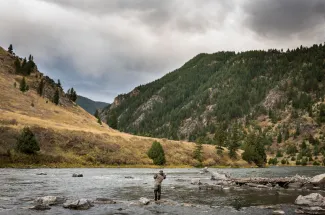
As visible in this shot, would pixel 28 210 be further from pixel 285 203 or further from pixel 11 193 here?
pixel 285 203

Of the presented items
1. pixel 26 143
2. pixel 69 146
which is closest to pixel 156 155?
pixel 69 146

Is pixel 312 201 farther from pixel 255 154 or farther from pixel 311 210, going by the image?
pixel 255 154

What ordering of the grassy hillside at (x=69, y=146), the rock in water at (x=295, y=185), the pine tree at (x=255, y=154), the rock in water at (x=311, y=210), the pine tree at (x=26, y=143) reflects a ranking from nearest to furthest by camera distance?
the rock in water at (x=311, y=210)
the rock in water at (x=295, y=185)
the pine tree at (x=26, y=143)
the grassy hillside at (x=69, y=146)
the pine tree at (x=255, y=154)

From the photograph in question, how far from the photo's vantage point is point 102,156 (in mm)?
116000

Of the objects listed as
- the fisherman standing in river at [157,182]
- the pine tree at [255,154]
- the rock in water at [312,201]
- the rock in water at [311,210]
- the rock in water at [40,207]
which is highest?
the pine tree at [255,154]

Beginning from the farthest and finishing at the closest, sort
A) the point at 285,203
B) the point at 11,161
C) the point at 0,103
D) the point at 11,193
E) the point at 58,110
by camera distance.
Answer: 1. the point at 58,110
2. the point at 0,103
3. the point at 11,161
4. the point at 11,193
5. the point at 285,203

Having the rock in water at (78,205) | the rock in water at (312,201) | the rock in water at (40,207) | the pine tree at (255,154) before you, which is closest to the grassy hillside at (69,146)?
the pine tree at (255,154)

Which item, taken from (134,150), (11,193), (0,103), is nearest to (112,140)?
(134,150)

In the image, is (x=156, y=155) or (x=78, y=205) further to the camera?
(x=156, y=155)

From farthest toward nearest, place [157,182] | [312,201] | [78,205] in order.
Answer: [157,182] < [312,201] < [78,205]

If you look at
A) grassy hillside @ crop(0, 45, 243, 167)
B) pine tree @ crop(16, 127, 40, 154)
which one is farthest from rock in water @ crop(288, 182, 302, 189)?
pine tree @ crop(16, 127, 40, 154)

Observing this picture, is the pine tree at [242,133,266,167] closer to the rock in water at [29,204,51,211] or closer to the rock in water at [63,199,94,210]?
the rock in water at [63,199,94,210]

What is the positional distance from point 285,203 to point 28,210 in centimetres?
2495

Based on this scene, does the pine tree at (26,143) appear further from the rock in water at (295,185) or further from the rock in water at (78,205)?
the rock in water at (295,185)
